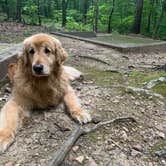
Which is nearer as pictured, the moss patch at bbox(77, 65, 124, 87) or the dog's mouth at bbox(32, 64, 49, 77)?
the dog's mouth at bbox(32, 64, 49, 77)

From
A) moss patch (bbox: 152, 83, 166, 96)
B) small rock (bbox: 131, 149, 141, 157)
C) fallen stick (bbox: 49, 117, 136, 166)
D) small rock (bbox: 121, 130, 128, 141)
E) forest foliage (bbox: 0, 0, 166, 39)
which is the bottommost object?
forest foliage (bbox: 0, 0, 166, 39)

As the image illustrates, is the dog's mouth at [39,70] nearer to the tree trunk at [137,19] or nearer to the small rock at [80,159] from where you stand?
the small rock at [80,159]

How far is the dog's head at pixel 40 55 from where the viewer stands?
4027 millimetres

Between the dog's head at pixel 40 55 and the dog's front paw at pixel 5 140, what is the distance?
2.70ft

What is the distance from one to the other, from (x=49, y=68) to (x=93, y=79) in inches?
80.6

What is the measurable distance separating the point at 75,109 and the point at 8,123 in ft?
2.74

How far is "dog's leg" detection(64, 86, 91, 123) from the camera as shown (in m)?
4.02

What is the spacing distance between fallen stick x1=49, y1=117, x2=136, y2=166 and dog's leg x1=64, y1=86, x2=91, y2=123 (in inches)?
5.1

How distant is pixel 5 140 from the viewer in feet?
11.5

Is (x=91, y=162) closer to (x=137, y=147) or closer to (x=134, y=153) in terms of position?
(x=134, y=153)

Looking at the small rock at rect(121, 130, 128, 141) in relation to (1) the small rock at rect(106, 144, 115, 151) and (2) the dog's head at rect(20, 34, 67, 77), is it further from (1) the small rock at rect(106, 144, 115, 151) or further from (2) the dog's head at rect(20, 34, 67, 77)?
(2) the dog's head at rect(20, 34, 67, 77)

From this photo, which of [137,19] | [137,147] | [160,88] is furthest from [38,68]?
[137,19]

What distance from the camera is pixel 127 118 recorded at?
4301 mm

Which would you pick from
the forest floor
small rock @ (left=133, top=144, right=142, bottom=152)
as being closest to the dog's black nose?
the forest floor
